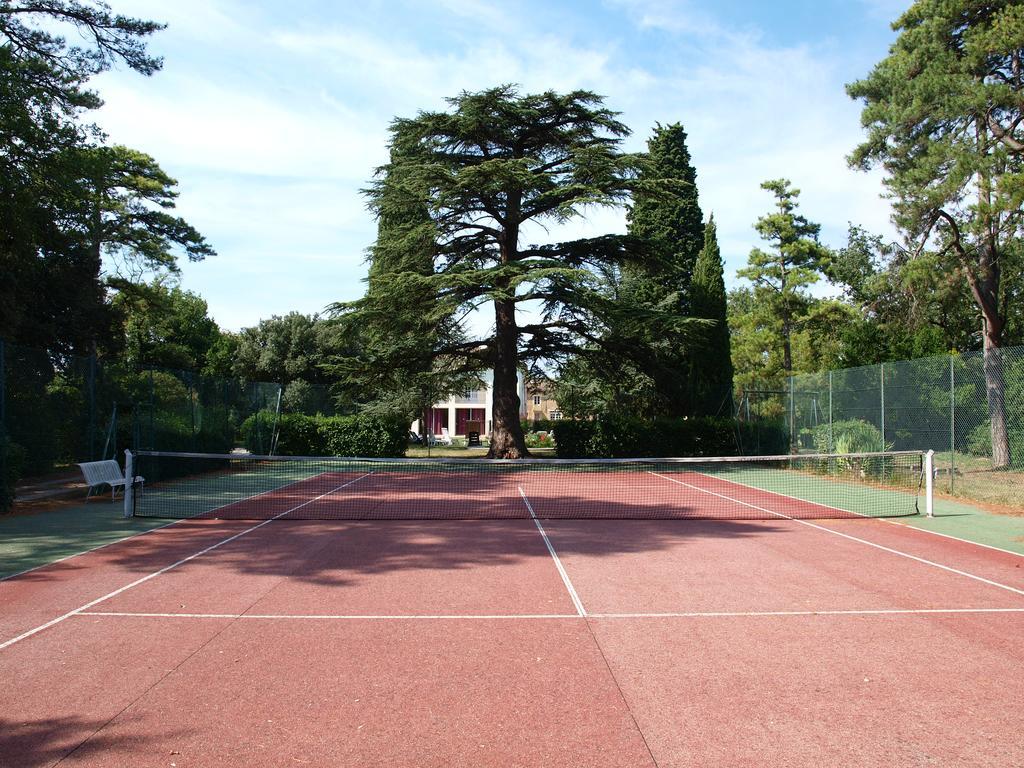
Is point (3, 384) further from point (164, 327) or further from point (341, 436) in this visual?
point (164, 327)

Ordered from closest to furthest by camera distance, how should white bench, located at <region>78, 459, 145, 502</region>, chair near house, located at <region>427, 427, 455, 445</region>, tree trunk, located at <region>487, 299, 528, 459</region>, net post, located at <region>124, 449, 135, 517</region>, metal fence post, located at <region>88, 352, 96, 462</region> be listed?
net post, located at <region>124, 449, 135, 517</region> → white bench, located at <region>78, 459, 145, 502</region> → metal fence post, located at <region>88, 352, 96, 462</region> → tree trunk, located at <region>487, 299, 528, 459</region> → chair near house, located at <region>427, 427, 455, 445</region>

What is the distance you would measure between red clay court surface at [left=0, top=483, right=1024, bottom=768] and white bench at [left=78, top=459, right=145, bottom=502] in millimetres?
4748

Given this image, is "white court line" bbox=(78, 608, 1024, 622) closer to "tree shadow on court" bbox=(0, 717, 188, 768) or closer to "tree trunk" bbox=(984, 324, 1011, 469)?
"tree shadow on court" bbox=(0, 717, 188, 768)

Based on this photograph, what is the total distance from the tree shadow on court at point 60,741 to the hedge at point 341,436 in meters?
23.1

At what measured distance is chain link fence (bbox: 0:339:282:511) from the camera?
13.6 m

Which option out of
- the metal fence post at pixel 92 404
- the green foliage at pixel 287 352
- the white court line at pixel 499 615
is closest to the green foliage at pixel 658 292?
the metal fence post at pixel 92 404

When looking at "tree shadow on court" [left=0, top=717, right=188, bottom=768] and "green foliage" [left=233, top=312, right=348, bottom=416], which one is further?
"green foliage" [left=233, top=312, right=348, bottom=416]

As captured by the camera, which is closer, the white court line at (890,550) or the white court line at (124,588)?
the white court line at (124,588)

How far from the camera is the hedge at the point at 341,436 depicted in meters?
27.5

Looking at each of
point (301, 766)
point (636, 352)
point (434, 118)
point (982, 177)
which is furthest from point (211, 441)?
point (982, 177)

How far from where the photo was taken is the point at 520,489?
17578 millimetres

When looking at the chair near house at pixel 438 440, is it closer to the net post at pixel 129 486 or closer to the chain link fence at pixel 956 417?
the chain link fence at pixel 956 417

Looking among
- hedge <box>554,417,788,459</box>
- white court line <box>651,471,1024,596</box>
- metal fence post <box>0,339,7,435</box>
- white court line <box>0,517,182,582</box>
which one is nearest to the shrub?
white court line <box>651,471,1024,596</box>

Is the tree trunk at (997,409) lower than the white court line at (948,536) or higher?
A: higher
